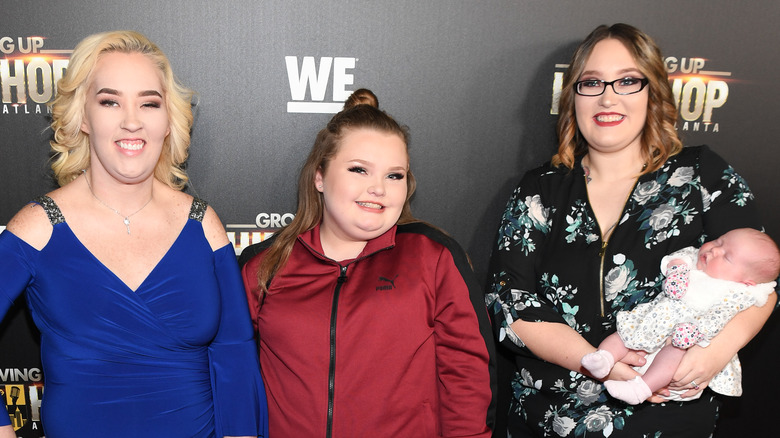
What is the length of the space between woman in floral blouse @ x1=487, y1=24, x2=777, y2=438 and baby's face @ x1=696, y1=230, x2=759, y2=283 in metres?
0.07

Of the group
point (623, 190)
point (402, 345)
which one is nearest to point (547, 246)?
point (623, 190)

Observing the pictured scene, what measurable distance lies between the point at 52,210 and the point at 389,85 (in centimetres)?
124

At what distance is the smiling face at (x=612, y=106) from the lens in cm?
183

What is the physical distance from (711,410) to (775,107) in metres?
1.32

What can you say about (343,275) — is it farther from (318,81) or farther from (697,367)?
(697,367)

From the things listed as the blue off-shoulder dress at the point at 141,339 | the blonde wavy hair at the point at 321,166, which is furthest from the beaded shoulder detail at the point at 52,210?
the blonde wavy hair at the point at 321,166

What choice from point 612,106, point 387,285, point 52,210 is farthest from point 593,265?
point 52,210

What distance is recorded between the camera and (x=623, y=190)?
188cm

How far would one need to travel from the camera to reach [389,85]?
88.7 inches

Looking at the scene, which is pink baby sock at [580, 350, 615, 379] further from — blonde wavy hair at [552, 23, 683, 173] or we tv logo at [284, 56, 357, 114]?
we tv logo at [284, 56, 357, 114]

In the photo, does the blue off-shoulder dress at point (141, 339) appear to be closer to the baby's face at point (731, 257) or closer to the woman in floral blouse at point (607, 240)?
the woman in floral blouse at point (607, 240)

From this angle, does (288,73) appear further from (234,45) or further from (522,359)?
(522,359)

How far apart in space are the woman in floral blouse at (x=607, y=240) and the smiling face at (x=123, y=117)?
3.68 feet

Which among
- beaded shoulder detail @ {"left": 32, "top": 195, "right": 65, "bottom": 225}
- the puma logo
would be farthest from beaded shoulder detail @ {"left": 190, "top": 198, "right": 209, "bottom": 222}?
the puma logo
